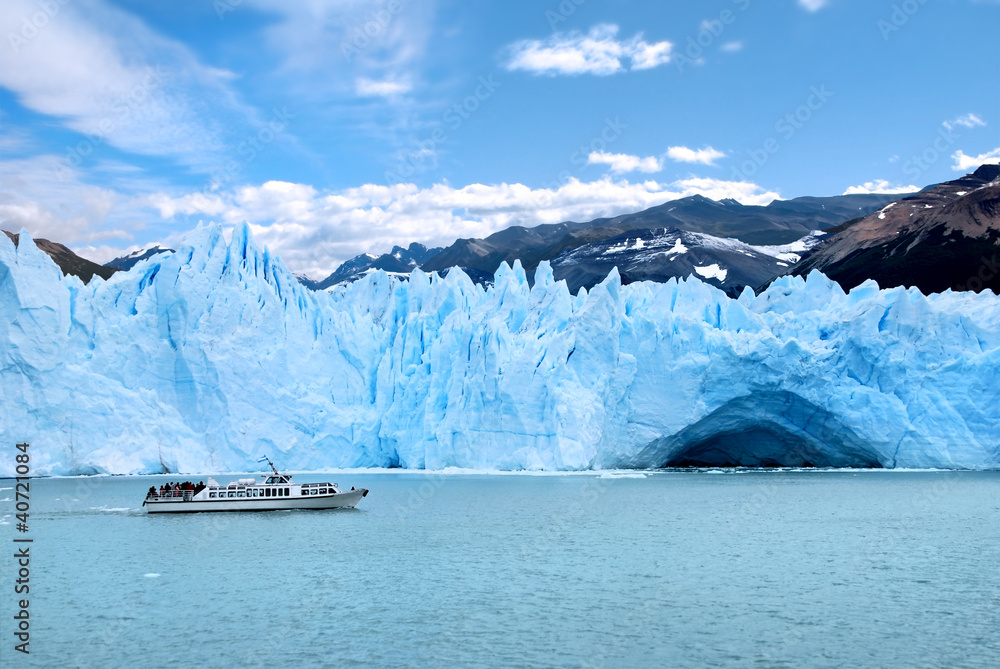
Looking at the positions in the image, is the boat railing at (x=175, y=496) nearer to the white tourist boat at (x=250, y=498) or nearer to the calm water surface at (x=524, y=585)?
the white tourist boat at (x=250, y=498)

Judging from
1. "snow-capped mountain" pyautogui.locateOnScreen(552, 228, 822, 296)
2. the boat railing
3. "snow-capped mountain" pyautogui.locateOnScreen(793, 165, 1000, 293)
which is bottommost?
the boat railing

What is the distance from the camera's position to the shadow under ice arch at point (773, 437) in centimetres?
2991

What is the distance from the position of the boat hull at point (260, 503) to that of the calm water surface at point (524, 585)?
0.41m

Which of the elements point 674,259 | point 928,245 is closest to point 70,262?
point 674,259

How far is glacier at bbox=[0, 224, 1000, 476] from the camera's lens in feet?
92.8

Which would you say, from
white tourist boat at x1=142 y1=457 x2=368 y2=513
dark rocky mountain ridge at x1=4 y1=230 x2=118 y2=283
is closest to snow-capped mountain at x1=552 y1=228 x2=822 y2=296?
dark rocky mountain ridge at x1=4 y1=230 x2=118 y2=283

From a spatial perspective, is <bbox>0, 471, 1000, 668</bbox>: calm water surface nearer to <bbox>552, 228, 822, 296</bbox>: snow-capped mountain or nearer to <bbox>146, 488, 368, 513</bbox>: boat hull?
<bbox>146, 488, 368, 513</bbox>: boat hull

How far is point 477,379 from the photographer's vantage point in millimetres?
29469

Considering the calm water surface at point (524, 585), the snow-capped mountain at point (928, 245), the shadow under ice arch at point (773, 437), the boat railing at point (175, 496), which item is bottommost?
the calm water surface at point (524, 585)

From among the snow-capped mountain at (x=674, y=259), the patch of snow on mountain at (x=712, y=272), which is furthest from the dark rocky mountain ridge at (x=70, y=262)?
the patch of snow on mountain at (x=712, y=272)

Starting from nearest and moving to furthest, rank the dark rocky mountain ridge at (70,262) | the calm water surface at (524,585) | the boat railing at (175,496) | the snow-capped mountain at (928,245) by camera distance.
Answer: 1. the calm water surface at (524,585)
2. the boat railing at (175,496)
3. the snow-capped mountain at (928,245)
4. the dark rocky mountain ridge at (70,262)

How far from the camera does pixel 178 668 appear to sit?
339 inches

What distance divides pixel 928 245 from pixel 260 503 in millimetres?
45202

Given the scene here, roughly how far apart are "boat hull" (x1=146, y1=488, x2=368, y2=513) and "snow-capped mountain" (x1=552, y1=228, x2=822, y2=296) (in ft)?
184
